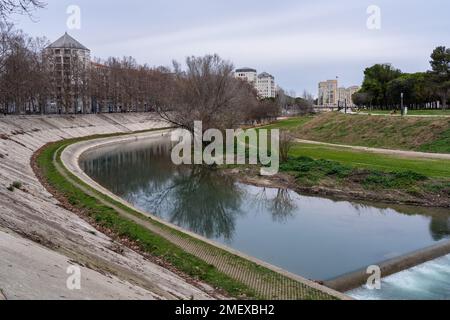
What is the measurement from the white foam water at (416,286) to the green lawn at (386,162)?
14.3m

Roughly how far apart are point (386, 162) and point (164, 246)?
80.3 feet

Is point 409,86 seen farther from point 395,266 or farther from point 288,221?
point 395,266

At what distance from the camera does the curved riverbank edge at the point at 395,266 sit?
14.1 meters

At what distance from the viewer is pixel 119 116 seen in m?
89.0

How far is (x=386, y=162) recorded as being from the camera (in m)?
34.6

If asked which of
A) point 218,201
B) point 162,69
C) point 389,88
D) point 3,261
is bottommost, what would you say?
point 218,201

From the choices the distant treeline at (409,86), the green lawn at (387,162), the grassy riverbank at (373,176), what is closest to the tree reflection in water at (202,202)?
the grassy riverbank at (373,176)

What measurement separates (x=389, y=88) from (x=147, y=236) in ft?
248

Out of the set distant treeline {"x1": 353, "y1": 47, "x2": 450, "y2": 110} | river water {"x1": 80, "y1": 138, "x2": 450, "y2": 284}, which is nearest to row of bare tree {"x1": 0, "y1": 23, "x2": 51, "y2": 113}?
river water {"x1": 80, "y1": 138, "x2": 450, "y2": 284}

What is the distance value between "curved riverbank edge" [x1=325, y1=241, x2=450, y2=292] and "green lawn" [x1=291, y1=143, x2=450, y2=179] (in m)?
11.9

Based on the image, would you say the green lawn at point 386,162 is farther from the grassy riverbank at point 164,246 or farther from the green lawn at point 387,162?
the grassy riverbank at point 164,246
